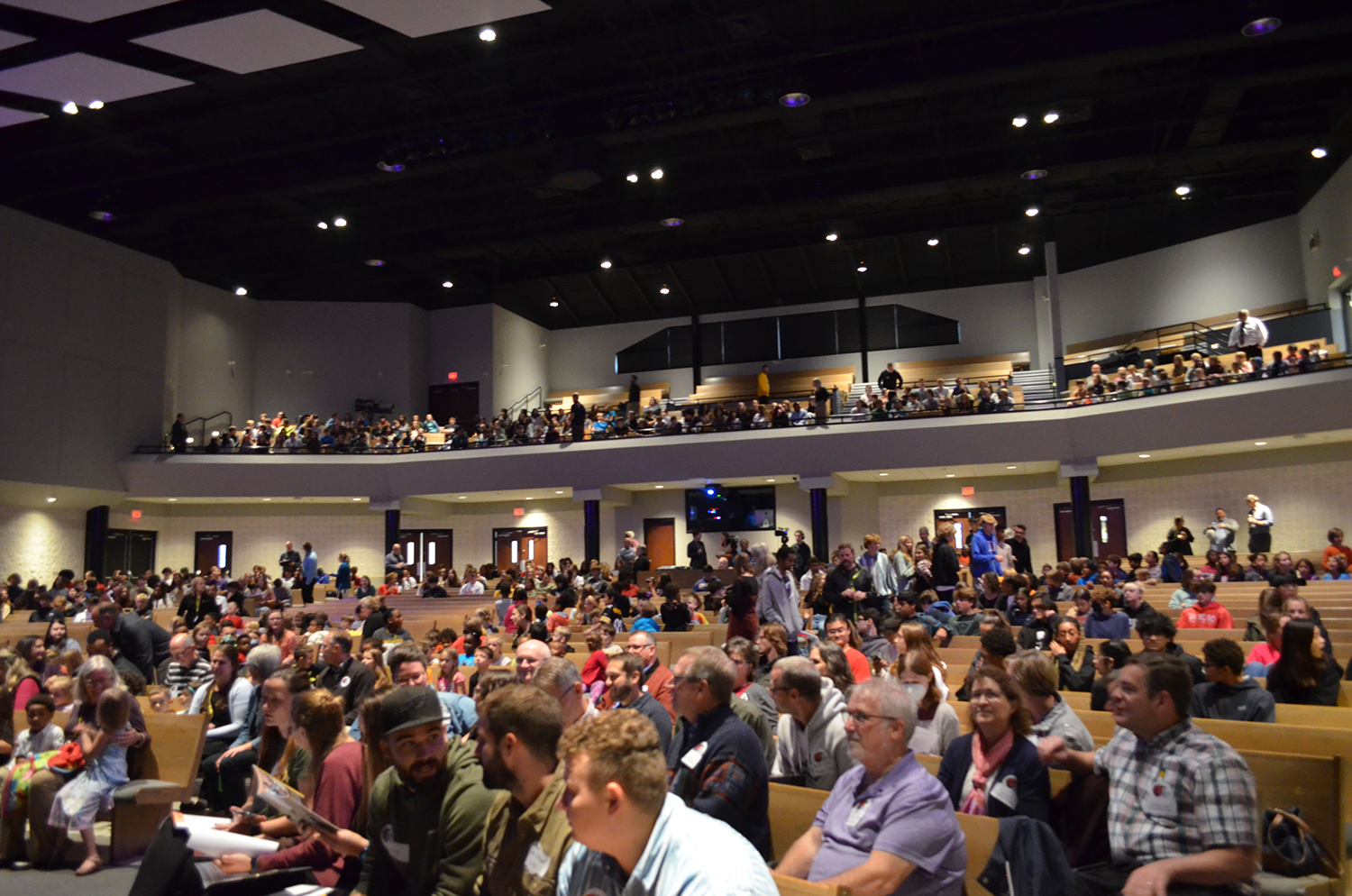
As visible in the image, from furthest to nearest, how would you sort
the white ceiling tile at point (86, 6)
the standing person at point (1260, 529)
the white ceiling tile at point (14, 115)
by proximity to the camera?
the standing person at point (1260, 529) → the white ceiling tile at point (14, 115) → the white ceiling tile at point (86, 6)

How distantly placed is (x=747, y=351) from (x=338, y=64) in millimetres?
12762

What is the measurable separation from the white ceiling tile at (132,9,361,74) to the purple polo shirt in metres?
12.4

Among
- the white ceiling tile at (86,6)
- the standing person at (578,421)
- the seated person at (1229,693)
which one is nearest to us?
the seated person at (1229,693)

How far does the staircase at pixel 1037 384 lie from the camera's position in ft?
60.9

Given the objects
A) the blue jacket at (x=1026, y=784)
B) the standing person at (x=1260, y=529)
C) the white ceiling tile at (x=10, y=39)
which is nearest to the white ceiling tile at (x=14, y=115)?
the white ceiling tile at (x=10, y=39)

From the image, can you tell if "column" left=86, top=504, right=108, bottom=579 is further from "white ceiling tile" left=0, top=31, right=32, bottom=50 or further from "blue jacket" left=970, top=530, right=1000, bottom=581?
"blue jacket" left=970, top=530, right=1000, bottom=581

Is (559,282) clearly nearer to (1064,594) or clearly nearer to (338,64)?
(338,64)

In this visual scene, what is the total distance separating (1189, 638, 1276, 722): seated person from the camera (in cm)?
434

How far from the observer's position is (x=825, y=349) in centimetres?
2417

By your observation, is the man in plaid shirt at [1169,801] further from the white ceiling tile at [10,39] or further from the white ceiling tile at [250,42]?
the white ceiling tile at [10,39]

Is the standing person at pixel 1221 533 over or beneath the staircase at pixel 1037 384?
beneath

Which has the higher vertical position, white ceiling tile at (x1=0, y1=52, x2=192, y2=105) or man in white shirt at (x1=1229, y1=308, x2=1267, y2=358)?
white ceiling tile at (x1=0, y1=52, x2=192, y2=105)

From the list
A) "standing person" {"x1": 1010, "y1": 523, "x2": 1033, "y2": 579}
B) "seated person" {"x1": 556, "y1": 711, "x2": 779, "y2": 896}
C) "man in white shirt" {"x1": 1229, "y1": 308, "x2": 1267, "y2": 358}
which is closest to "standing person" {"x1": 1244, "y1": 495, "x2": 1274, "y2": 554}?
"man in white shirt" {"x1": 1229, "y1": 308, "x2": 1267, "y2": 358}

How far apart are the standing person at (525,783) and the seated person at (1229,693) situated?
323 cm
